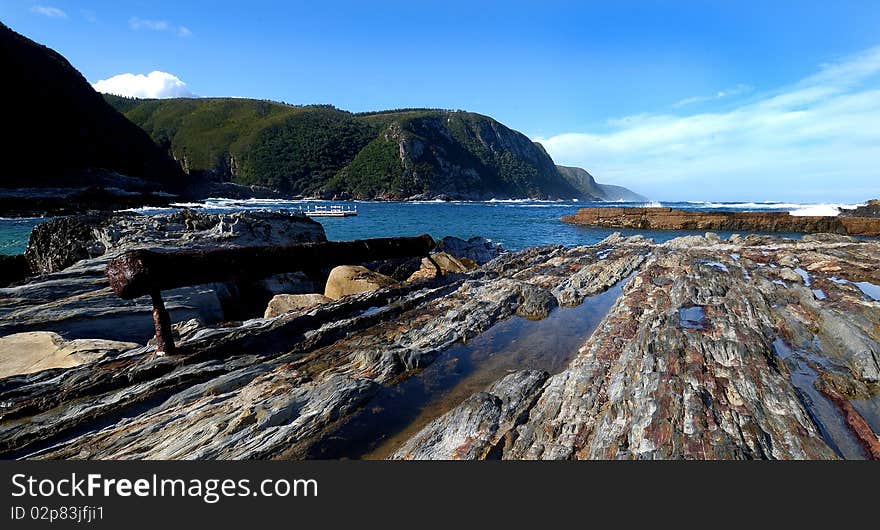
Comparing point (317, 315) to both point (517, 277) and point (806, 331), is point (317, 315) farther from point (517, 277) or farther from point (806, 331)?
point (806, 331)

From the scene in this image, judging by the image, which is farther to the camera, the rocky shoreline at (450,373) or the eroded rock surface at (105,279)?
the eroded rock surface at (105,279)

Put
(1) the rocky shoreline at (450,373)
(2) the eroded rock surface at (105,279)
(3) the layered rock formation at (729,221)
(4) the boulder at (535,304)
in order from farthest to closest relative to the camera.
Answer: (3) the layered rock formation at (729,221), (4) the boulder at (535,304), (2) the eroded rock surface at (105,279), (1) the rocky shoreline at (450,373)

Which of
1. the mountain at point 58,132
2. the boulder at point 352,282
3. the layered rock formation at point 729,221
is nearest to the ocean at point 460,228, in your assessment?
the layered rock formation at point 729,221

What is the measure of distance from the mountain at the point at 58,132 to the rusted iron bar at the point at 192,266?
379ft

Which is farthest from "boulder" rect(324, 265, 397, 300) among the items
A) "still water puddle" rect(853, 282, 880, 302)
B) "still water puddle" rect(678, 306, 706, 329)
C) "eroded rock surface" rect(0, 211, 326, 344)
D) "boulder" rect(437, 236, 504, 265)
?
"still water puddle" rect(853, 282, 880, 302)

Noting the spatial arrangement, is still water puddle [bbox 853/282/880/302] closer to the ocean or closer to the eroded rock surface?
the eroded rock surface

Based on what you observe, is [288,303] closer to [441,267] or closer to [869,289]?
[441,267]

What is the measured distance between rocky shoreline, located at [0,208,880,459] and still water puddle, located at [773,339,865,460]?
0.04m

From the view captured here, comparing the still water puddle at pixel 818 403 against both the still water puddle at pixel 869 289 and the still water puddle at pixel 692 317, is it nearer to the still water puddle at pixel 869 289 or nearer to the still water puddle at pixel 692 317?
the still water puddle at pixel 692 317

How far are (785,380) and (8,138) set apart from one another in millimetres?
145025

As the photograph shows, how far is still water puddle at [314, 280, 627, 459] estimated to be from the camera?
16.9ft

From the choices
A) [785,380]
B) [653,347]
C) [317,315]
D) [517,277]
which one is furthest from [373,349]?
[517,277]

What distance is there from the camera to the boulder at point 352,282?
43.4 feet

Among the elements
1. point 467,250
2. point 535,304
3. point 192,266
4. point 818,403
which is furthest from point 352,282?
point 467,250
